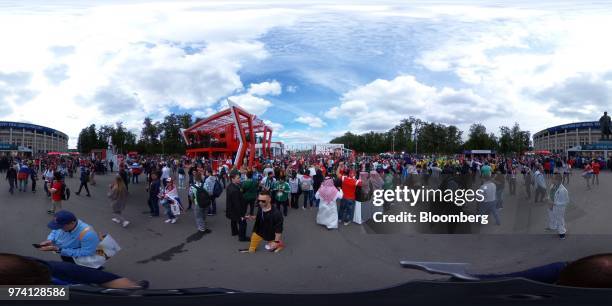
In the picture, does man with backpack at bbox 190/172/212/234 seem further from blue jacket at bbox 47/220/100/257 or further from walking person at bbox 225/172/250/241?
blue jacket at bbox 47/220/100/257

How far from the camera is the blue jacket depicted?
1508 mm

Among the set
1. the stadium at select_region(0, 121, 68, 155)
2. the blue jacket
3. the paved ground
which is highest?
the stadium at select_region(0, 121, 68, 155)

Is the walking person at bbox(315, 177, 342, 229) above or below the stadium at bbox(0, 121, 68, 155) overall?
below

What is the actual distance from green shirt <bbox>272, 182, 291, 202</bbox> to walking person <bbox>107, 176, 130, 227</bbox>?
7.76 feet

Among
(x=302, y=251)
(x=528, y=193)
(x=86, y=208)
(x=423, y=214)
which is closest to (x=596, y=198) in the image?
(x=528, y=193)

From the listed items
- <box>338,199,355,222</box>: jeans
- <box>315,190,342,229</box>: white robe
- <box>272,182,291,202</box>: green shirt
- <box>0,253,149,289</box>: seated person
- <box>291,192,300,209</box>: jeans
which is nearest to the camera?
<box>0,253,149,289</box>: seated person

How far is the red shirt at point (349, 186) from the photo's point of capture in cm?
414

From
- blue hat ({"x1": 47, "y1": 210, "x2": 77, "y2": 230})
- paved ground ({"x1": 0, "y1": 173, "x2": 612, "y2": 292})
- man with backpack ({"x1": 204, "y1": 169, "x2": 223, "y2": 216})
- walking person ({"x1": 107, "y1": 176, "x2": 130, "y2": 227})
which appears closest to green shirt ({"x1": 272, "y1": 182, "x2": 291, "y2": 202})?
man with backpack ({"x1": 204, "y1": 169, "x2": 223, "y2": 216})

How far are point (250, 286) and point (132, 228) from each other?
1658 mm

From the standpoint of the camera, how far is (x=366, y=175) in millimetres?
4527

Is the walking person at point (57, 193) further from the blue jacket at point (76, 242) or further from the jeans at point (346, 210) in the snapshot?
the jeans at point (346, 210)

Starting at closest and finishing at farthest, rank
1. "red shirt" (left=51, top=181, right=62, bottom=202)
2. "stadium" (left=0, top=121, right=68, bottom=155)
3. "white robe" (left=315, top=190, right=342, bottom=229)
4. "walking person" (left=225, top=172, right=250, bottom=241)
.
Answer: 1. "stadium" (left=0, top=121, right=68, bottom=155)
2. "red shirt" (left=51, top=181, right=62, bottom=202)
3. "walking person" (left=225, top=172, right=250, bottom=241)
4. "white robe" (left=315, top=190, right=342, bottom=229)

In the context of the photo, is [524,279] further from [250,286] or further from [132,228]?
[132,228]

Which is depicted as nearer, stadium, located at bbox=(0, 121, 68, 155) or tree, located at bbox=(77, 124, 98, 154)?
stadium, located at bbox=(0, 121, 68, 155)
